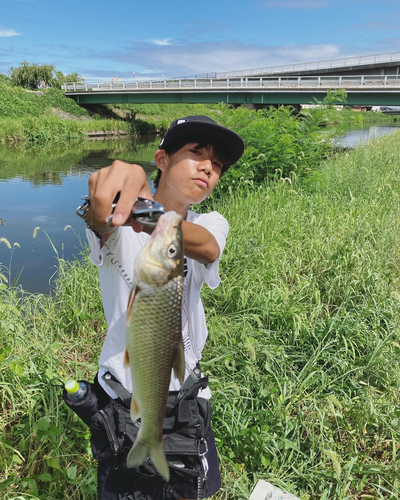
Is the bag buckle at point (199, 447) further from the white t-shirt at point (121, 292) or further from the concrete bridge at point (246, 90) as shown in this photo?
the concrete bridge at point (246, 90)

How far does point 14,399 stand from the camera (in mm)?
2816

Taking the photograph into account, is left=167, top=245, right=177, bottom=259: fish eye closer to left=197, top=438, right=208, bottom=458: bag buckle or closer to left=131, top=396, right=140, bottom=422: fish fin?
left=131, top=396, right=140, bottom=422: fish fin

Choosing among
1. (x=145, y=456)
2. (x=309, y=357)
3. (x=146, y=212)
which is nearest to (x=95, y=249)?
(x=146, y=212)

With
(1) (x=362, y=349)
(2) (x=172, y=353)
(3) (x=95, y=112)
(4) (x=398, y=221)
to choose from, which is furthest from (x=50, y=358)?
(3) (x=95, y=112)

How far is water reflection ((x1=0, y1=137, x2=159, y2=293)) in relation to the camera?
731 centimetres

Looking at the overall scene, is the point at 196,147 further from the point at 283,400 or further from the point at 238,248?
the point at 238,248

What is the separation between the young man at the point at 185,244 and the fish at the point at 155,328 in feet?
0.75

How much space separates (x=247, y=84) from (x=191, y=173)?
31.7m

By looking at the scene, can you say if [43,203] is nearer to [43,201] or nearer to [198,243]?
[43,201]

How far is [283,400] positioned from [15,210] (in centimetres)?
1083

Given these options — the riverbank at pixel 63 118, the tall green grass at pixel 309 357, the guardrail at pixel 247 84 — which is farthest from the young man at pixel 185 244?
the guardrail at pixel 247 84

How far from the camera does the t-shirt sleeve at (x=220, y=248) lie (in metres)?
1.92

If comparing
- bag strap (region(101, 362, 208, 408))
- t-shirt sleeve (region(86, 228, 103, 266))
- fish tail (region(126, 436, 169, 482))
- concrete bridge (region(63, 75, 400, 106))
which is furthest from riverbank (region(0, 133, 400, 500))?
concrete bridge (region(63, 75, 400, 106))

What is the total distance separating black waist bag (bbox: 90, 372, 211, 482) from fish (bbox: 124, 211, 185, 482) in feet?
1.05
